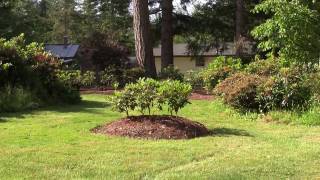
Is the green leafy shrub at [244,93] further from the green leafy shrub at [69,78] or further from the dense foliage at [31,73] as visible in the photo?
the green leafy shrub at [69,78]

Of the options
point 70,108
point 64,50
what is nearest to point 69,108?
point 70,108

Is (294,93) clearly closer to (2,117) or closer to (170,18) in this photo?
(2,117)

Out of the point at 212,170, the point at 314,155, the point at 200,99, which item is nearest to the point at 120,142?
the point at 212,170

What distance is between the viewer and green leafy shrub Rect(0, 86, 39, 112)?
15.3 m

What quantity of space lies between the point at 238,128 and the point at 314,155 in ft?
10.7

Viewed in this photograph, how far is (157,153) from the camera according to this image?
340 inches

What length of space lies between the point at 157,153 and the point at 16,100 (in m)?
8.20

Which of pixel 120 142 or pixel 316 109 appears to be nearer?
pixel 120 142

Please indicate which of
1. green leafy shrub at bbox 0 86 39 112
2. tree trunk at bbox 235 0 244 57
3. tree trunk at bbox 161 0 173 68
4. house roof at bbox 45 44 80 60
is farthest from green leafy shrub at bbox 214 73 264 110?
house roof at bbox 45 44 80 60

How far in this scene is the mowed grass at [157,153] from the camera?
739 centimetres

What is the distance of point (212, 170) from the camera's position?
298 inches

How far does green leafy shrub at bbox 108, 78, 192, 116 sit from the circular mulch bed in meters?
0.27

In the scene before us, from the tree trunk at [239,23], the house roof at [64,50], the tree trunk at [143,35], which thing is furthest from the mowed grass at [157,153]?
the house roof at [64,50]

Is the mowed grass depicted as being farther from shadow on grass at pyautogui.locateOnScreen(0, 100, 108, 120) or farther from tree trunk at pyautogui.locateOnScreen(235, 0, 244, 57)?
tree trunk at pyautogui.locateOnScreen(235, 0, 244, 57)
